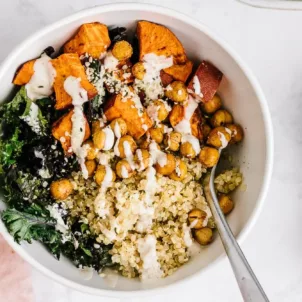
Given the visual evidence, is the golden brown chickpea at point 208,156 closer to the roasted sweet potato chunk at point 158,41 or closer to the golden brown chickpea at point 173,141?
the golden brown chickpea at point 173,141

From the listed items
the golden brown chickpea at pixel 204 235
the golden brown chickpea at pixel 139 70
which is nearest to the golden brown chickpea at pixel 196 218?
the golden brown chickpea at pixel 204 235

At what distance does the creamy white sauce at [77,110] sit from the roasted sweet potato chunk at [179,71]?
8.2 inches

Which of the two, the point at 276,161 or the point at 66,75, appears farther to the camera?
the point at 276,161

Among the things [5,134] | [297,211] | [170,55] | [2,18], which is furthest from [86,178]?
[297,211]

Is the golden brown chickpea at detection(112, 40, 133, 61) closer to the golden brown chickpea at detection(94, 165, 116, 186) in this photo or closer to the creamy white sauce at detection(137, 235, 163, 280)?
the golden brown chickpea at detection(94, 165, 116, 186)

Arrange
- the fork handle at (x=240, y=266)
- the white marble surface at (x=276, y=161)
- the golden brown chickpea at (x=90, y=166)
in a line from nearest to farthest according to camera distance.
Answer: the fork handle at (x=240, y=266) < the golden brown chickpea at (x=90, y=166) < the white marble surface at (x=276, y=161)

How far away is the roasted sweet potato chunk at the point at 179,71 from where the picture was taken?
1.48 m

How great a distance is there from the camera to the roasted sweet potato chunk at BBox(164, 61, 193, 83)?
4.85 ft

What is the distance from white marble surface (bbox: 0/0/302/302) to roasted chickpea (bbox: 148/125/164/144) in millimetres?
350

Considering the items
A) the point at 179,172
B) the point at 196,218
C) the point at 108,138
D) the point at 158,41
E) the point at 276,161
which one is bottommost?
the point at 276,161

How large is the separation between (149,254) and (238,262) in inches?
8.2

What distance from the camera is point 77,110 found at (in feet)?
4.70

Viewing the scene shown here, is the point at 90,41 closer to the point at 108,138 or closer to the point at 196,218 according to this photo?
the point at 108,138

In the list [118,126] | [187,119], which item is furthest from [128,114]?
[187,119]
